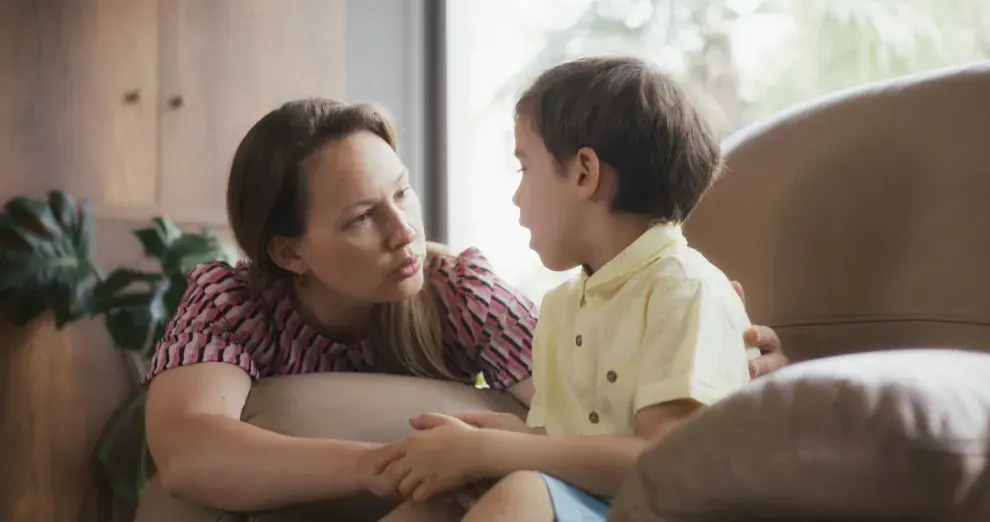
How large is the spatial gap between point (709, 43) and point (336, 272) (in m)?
1.21

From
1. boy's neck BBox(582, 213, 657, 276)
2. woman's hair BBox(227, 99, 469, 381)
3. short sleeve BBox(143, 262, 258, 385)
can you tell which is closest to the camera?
boy's neck BBox(582, 213, 657, 276)

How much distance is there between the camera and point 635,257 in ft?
3.39

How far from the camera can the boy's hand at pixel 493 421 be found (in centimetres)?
117

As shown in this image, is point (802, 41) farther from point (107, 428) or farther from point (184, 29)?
point (107, 428)

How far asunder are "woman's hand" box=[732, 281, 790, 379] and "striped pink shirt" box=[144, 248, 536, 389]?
334mm

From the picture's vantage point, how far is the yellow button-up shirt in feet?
3.06

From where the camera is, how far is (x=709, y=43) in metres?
2.29

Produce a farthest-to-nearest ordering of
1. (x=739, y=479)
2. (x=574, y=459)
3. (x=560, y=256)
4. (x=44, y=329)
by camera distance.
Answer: (x=44, y=329)
(x=560, y=256)
(x=574, y=459)
(x=739, y=479)

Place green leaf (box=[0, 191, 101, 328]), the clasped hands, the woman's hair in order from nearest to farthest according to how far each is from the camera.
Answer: the clasped hands, the woman's hair, green leaf (box=[0, 191, 101, 328])

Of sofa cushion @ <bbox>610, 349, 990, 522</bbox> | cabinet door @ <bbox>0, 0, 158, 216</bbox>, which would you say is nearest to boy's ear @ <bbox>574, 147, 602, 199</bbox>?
sofa cushion @ <bbox>610, 349, 990, 522</bbox>

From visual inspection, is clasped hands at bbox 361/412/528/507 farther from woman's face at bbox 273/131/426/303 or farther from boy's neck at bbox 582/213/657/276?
woman's face at bbox 273/131/426/303

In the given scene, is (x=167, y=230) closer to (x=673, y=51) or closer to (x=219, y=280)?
(x=219, y=280)

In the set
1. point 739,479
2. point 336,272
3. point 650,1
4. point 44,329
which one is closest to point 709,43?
point 650,1

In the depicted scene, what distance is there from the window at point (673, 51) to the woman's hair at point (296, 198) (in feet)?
1.67
